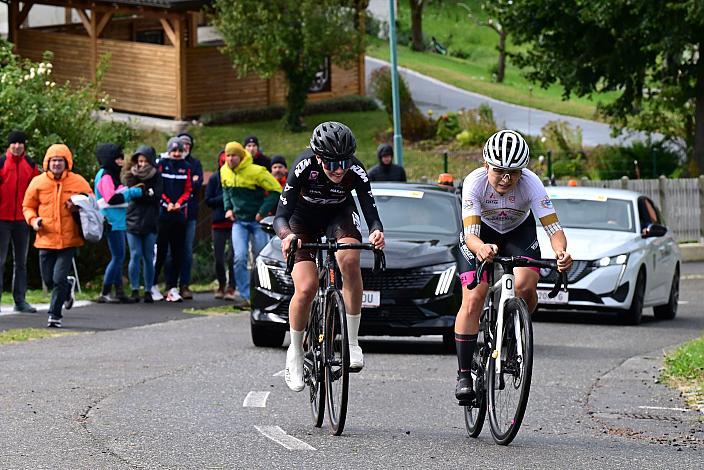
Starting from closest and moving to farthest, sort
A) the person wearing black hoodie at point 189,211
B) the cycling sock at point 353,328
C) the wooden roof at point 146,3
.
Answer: the cycling sock at point 353,328 → the person wearing black hoodie at point 189,211 → the wooden roof at point 146,3

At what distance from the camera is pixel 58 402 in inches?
439

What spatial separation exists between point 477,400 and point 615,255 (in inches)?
374

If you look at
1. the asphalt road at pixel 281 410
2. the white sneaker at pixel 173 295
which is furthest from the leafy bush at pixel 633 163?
the asphalt road at pixel 281 410

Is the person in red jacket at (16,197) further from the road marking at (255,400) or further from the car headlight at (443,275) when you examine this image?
the road marking at (255,400)

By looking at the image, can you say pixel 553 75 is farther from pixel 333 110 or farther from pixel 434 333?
pixel 434 333

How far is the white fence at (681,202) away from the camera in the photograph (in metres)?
34.1

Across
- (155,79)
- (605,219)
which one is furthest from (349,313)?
(155,79)

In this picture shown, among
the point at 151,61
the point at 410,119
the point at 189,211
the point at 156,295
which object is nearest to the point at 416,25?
the point at 410,119

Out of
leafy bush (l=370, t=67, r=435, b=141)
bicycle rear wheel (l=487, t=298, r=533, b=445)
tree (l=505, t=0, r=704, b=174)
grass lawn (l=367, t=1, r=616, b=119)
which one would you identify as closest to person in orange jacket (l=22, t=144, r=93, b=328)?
bicycle rear wheel (l=487, t=298, r=533, b=445)

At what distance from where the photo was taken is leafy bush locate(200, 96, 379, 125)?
47.2 meters

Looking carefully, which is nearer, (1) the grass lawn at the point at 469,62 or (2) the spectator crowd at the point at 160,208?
(2) the spectator crowd at the point at 160,208

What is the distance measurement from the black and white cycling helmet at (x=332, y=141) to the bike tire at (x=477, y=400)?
1.40 m

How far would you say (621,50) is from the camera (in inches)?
1592

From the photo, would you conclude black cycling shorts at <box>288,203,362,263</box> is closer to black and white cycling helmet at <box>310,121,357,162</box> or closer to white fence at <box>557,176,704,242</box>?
black and white cycling helmet at <box>310,121,357,162</box>
